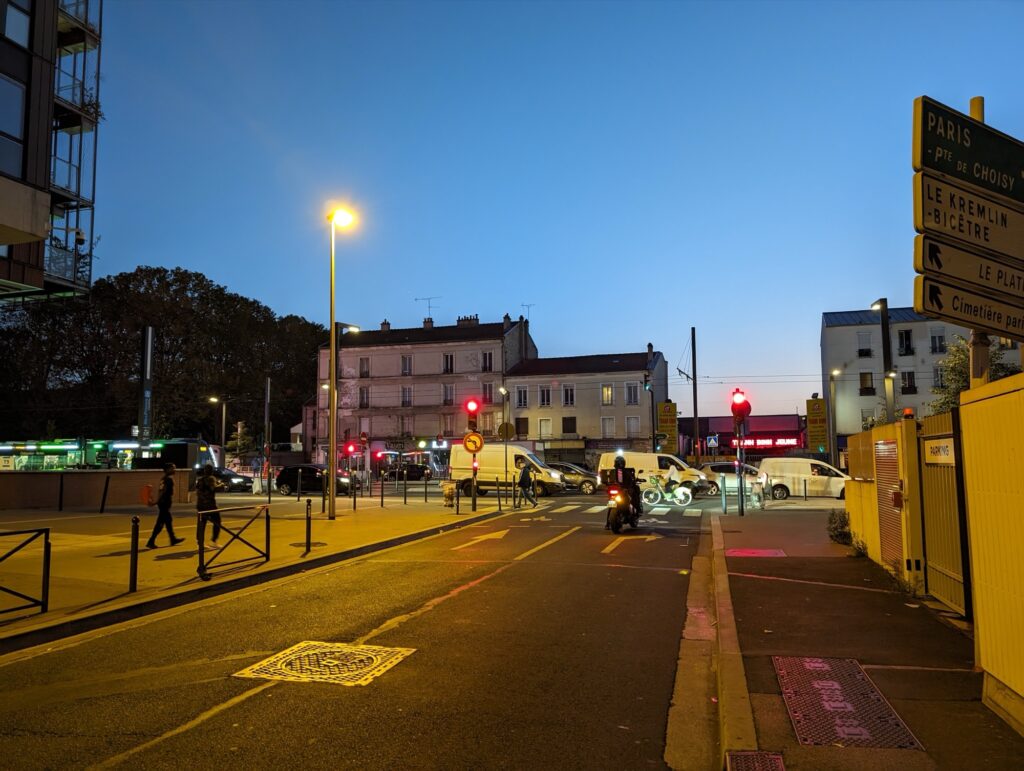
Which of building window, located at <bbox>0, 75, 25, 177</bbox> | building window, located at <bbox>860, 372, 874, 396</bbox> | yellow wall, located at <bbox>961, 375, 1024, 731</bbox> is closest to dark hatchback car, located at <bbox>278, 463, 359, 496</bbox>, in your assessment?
building window, located at <bbox>0, 75, 25, 177</bbox>

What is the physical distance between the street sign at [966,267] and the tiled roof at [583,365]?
5191cm

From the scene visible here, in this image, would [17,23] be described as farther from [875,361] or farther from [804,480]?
[875,361]

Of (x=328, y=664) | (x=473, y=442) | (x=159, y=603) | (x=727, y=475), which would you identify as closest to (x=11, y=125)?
(x=159, y=603)

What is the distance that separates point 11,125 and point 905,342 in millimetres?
56553

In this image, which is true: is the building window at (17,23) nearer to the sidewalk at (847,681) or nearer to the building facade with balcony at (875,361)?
the sidewalk at (847,681)

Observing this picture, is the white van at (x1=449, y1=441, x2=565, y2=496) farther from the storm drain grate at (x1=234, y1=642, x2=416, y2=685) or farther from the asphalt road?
the storm drain grate at (x1=234, y1=642, x2=416, y2=685)

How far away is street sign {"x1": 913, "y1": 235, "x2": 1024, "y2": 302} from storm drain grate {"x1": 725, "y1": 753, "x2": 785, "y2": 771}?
9.76 ft

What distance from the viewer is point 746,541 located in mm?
13633

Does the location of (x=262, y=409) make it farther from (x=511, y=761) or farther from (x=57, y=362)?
(x=511, y=761)

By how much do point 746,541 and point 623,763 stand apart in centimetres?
1041

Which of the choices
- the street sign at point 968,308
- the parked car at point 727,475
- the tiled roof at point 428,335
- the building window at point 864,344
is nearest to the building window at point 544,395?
the tiled roof at point 428,335

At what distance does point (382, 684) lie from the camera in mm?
5336

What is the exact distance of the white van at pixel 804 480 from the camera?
27766 millimetres

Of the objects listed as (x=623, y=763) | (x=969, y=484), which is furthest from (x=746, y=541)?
(x=623, y=763)
